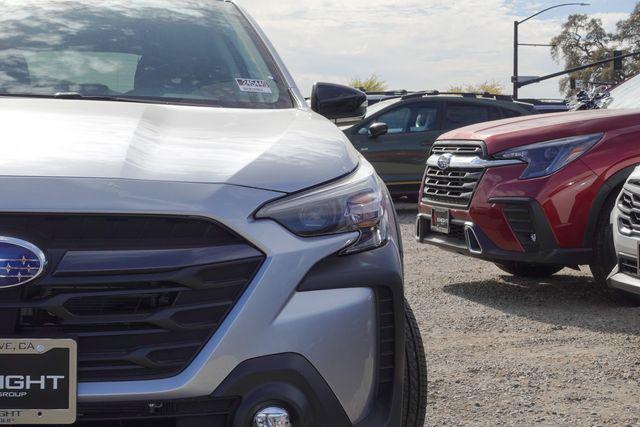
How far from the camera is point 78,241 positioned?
214 centimetres

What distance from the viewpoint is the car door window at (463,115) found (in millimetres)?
13398

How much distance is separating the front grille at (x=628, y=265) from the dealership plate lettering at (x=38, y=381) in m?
3.20

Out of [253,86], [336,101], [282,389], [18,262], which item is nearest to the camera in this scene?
[18,262]

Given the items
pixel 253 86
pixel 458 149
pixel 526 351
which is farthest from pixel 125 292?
pixel 458 149

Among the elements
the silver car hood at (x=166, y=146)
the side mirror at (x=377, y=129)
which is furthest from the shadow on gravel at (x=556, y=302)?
the side mirror at (x=377, y=129)

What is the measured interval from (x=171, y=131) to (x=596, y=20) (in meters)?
76.3

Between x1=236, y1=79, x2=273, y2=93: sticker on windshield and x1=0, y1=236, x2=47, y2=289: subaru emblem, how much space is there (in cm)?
143

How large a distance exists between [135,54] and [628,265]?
2.62m

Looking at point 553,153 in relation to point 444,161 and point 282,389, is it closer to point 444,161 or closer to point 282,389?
point 444,161

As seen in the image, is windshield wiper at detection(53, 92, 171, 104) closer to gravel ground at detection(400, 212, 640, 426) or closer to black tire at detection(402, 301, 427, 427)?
black tire at detection(402, 301, 427, 427)

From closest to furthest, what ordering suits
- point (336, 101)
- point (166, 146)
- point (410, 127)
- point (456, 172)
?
1. point (166, 146)
2. point (336, 101)
3. point (456, 172)
4. point (410, 127)

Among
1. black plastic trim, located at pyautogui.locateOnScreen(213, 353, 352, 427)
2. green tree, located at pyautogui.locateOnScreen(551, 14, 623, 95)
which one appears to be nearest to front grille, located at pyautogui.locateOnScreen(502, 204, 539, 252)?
black plastic trim, located at pyautogui.locateOnScreen(213, 353, 352, 427)

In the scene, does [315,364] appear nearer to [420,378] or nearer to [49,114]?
[420,378]

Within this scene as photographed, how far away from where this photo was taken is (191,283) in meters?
2.16
